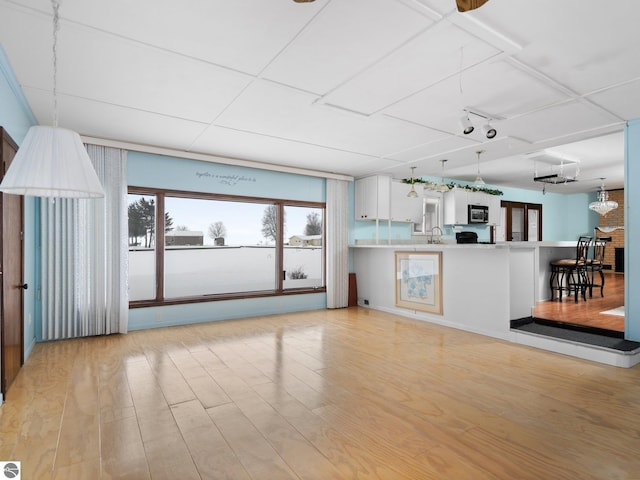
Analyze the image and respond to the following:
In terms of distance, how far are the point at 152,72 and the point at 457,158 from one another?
15.6 ft

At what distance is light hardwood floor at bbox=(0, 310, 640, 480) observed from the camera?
1.96 m

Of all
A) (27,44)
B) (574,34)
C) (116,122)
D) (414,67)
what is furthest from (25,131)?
(574,34)

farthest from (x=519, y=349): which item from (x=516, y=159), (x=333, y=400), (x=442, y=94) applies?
(x=516, y=159)

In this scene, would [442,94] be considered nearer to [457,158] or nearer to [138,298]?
[457,158]

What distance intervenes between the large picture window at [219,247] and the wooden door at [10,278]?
5.41 ft

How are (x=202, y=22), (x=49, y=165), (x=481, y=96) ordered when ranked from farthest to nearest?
(x=481, y=96) < (x=202, y=22) < (x=49, y=165)

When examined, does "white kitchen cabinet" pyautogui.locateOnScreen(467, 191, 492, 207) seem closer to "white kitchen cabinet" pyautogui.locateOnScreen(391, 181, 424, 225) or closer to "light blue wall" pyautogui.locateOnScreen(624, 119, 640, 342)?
"white kitchen cabinet" pyautogui.locateOnScreen(391, 181, 424, 225)

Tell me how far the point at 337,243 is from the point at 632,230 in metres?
4.31

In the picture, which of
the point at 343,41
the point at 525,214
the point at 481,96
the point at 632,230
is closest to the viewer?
the point at 343,41

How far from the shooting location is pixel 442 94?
3.29m

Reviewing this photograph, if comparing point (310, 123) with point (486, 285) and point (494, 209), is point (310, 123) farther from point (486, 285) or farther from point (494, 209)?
point (494, 209)

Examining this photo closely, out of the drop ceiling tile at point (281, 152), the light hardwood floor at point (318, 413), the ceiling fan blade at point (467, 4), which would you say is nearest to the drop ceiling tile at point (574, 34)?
the ceiling fan blade at point (467, 4)

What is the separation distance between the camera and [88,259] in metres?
4.59

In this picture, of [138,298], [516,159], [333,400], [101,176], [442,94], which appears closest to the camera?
[333,400]
